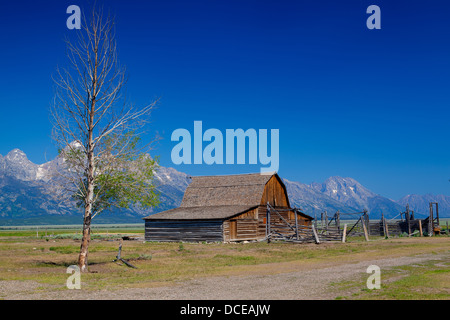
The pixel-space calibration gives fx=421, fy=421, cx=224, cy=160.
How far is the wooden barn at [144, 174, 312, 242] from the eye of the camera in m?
47.1

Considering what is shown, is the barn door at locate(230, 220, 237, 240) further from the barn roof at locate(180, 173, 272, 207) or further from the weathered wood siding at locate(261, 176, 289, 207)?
the weathered wood siding at locate(261, 176, 289, 207)

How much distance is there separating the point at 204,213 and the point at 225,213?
2894mm

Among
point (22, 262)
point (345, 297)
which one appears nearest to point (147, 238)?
point (22, 262)

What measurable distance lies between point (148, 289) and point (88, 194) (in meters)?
8.52

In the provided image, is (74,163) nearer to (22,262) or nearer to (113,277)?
(113,277)

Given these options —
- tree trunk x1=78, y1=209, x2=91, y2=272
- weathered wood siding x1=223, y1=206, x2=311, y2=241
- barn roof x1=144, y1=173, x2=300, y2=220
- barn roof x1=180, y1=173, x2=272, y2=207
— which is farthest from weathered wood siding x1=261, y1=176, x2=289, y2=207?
tree trunk x1=78, y1=209, x2=91, y2=272

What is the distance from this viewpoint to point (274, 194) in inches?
2222

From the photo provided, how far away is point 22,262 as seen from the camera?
2639cm

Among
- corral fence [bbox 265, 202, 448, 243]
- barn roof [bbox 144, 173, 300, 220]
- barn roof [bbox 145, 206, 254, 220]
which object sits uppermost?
barn roof [bbox 144, 173, 300, 220]

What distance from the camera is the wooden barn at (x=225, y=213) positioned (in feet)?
155
